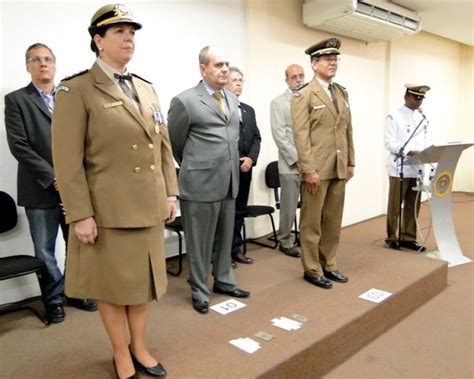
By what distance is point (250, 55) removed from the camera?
13.1ft

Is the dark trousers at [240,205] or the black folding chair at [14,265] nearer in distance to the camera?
the black folding chair at [14,265]

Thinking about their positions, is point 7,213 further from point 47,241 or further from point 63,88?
point 63,88

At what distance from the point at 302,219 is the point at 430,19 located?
437 cm

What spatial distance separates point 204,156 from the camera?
2350 mm

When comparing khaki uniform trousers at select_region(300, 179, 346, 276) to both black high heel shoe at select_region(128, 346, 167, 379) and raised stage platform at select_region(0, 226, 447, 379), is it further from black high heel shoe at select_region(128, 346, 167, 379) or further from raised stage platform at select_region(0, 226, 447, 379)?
black high heel shoe at select_region(128, 346, 167, 379)

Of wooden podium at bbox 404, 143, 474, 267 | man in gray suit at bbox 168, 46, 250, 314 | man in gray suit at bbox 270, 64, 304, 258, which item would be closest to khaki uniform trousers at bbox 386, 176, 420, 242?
wooden podium at bbox 404, 143, 474, 267

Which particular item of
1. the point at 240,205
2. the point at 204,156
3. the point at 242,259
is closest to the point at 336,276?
the point at 242,259

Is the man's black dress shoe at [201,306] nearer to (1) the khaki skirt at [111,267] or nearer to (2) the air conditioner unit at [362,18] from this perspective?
(1) the khaki skirt at [111,267]

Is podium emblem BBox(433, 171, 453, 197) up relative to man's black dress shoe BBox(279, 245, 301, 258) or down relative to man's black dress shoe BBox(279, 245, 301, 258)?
up

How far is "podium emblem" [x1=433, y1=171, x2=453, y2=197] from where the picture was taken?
3.52 meters

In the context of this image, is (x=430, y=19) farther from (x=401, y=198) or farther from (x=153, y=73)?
(x=153, y=73)

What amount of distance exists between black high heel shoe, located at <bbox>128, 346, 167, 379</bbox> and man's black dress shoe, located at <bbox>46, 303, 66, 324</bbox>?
31.3 inches

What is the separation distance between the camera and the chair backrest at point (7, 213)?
2.53 metres

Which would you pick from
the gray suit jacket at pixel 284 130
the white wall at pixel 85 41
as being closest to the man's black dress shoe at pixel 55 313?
the white wall at pixel 85 41
